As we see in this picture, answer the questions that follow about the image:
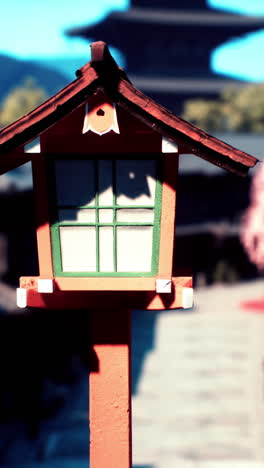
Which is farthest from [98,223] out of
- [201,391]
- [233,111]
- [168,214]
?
[233,111]

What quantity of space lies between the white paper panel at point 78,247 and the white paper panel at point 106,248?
0.05m

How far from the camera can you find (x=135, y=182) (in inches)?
145

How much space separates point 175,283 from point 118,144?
101cm

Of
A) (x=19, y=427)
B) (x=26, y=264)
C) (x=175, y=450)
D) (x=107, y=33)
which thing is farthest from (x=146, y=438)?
(x=107, y=33)

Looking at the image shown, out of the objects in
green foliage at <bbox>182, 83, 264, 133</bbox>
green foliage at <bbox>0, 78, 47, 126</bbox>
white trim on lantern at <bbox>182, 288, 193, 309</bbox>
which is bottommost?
white trim on lantern at <bbox>182, 288, 193, 309</bbox>

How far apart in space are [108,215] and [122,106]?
0.75 m

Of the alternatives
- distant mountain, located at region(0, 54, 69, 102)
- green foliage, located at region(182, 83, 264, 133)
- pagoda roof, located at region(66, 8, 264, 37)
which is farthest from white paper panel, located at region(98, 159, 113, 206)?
distant mountain, located at region(0, 54, 69, 102)

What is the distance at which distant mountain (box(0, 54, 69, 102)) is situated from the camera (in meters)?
74.0

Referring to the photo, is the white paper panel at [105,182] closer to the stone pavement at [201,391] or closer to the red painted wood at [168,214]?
the red painted wood at [168,214]

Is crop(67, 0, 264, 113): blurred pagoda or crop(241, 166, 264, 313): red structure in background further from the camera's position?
crop(67, 0, 264, 113): blurred pagoda

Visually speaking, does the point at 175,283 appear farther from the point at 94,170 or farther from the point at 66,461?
the point at 66,461

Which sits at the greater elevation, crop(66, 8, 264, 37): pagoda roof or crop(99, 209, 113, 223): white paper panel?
crop(66, 8, 264, 37): pagoda roof

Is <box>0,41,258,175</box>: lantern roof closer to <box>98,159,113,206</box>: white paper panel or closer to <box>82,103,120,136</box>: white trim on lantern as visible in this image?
<box>82,103,120,136</box>: white trim on lantern

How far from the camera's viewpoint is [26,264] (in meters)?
14.6
